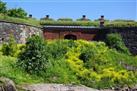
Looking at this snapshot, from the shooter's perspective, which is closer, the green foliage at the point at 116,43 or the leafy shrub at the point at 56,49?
the leafy shrub at the point at 56,49

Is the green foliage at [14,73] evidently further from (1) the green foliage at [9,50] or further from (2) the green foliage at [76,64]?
(1) the green foliage at [9,50]

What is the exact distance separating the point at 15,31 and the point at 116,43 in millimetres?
7891

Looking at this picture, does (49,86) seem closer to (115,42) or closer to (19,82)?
(19,82)

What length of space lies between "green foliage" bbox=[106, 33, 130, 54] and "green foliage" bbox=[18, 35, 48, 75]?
8423 mm

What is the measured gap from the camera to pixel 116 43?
4047cm

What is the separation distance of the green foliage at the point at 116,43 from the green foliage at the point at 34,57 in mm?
8423

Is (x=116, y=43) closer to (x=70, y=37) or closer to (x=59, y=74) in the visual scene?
(x=70, y=37)

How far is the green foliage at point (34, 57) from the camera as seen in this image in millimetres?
32406

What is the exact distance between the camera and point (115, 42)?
40531mm

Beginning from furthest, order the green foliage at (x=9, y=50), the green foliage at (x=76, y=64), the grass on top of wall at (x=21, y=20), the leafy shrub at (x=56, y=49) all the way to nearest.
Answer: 1. the grass on top of wall at (x=21, y=20)
2. the leafy shrub at (x=56, y=49)
3. the green foliage at (x=9, y=50)
4. the green foliage at (x=76, y=64)

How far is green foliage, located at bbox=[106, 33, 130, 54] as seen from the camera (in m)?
40.2

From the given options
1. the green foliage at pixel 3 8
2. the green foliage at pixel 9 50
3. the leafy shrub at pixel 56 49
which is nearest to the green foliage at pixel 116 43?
the leafy shrub at pixel 56 49

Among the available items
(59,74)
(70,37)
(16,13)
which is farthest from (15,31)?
(59,74)

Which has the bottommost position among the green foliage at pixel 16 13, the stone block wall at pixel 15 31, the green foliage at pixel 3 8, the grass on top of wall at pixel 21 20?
the stone block wall at pixel 15 31
